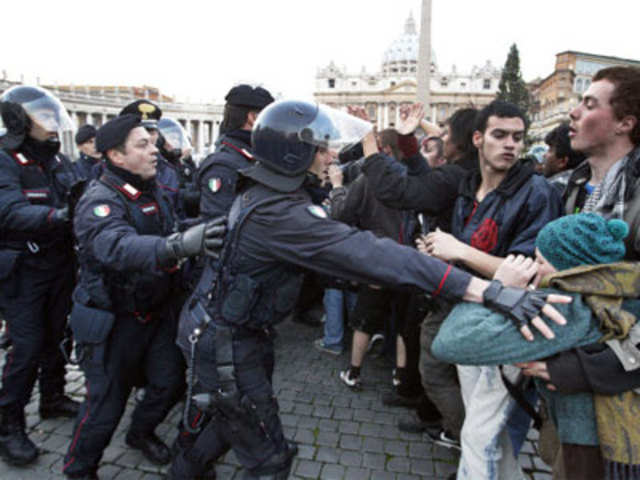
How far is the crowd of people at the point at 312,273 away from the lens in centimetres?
167

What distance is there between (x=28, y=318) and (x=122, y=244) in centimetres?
162

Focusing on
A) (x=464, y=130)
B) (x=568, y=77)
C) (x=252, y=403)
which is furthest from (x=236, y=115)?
(x=568, y=77)

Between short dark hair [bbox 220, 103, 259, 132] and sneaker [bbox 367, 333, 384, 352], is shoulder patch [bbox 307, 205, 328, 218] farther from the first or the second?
sneaker [bbox 367, 333, 384, 352]

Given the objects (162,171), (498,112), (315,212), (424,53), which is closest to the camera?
(315,212)

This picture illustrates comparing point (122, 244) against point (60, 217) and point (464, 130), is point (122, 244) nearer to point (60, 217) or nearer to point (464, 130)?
point (60, 217)

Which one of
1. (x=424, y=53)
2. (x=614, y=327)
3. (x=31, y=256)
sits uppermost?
(x=424, y=53)

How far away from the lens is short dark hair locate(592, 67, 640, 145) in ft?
7.18

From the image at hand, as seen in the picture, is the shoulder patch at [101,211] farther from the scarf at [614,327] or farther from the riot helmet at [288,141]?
the scarf at [614,327]

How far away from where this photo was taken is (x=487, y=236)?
2.57 meters

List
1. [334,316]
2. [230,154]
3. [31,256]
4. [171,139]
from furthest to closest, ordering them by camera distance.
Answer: [171,139] → [334,316] → [230,154] → [31,256]

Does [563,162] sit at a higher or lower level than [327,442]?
higher


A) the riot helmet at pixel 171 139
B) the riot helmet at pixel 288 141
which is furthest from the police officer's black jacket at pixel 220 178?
the riot helmet at pixel 171 139

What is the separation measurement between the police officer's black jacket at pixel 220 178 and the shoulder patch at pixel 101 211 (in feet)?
2.77

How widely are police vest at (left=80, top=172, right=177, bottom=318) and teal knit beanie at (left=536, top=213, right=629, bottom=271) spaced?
2198 mm
